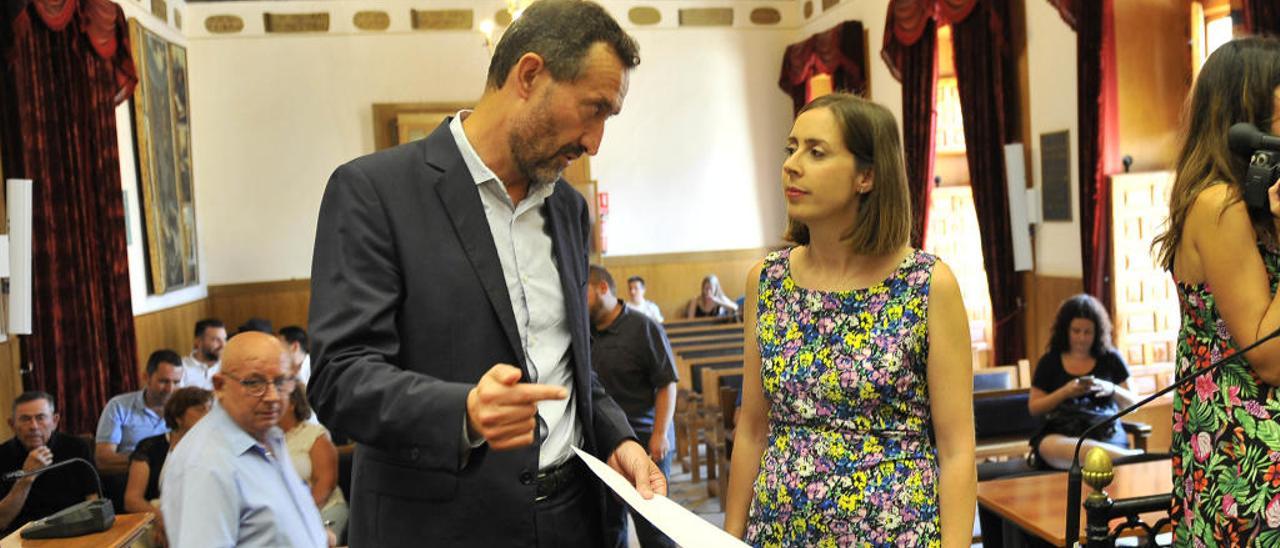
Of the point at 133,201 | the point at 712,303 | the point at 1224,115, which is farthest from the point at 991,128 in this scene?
the point at 133,201

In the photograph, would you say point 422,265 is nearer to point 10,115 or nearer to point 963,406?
point 963,406

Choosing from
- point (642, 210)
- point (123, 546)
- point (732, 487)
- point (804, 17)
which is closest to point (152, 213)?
point (642, 210)

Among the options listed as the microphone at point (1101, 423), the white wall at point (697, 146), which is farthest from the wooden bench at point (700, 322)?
the microphone at point (1101, 423)

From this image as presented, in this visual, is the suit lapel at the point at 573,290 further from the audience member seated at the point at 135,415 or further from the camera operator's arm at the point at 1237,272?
the audience member seated at the point at 135,415

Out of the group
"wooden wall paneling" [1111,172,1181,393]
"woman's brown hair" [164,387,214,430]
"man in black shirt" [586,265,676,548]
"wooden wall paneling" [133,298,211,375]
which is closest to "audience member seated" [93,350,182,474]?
"woman's brown hair" [164,387,214,430]

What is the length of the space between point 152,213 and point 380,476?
9.29 meters

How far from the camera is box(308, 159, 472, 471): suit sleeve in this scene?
1.46 m

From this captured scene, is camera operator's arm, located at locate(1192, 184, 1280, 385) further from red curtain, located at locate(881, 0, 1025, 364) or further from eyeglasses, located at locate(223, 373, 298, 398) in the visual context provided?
red curtain, located at locate(881, 0, 1025, 364)

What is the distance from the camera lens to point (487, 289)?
171 centimetres

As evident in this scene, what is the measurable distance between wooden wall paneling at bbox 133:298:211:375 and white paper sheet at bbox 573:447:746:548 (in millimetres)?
8408

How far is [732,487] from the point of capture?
7.35ft

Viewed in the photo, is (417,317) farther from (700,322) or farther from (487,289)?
(700,322)

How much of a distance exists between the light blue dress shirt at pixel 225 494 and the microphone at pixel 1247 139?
249cm

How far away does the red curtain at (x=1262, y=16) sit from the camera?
6.04 meters
